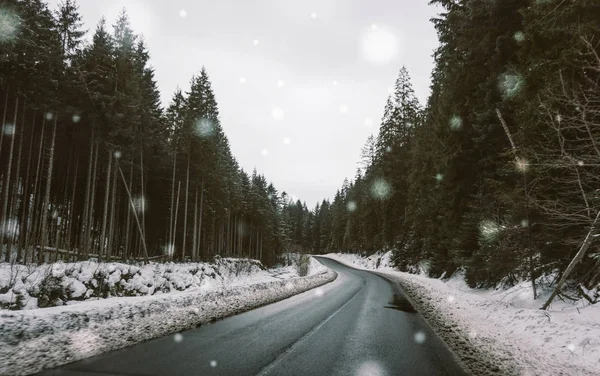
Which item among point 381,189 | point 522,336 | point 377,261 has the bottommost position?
point 377,261

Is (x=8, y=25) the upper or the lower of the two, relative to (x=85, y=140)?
upper

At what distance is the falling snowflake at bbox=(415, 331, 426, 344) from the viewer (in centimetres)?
759

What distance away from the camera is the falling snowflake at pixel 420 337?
24.9ft

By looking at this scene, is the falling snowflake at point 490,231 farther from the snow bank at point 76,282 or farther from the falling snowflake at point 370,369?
the snow bank at point 76,282

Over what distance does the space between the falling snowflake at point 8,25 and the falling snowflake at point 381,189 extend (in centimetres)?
4184

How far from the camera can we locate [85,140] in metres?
25.4

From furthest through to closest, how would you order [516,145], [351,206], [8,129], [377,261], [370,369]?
[351,206] → [377,261] → [8,129] → [516,145] → [370,369]

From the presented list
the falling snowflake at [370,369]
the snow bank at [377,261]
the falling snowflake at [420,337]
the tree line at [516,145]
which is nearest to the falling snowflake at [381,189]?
the snow bank at [377,261]

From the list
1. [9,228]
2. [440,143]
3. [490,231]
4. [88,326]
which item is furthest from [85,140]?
[490,231]

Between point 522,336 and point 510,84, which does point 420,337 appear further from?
point 510,84

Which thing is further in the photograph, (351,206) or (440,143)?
(351,206)

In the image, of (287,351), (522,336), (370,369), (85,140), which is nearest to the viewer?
(370,369)

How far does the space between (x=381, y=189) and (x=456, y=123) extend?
33.1m

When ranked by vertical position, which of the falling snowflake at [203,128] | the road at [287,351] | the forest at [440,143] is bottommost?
the road at [287,351]
